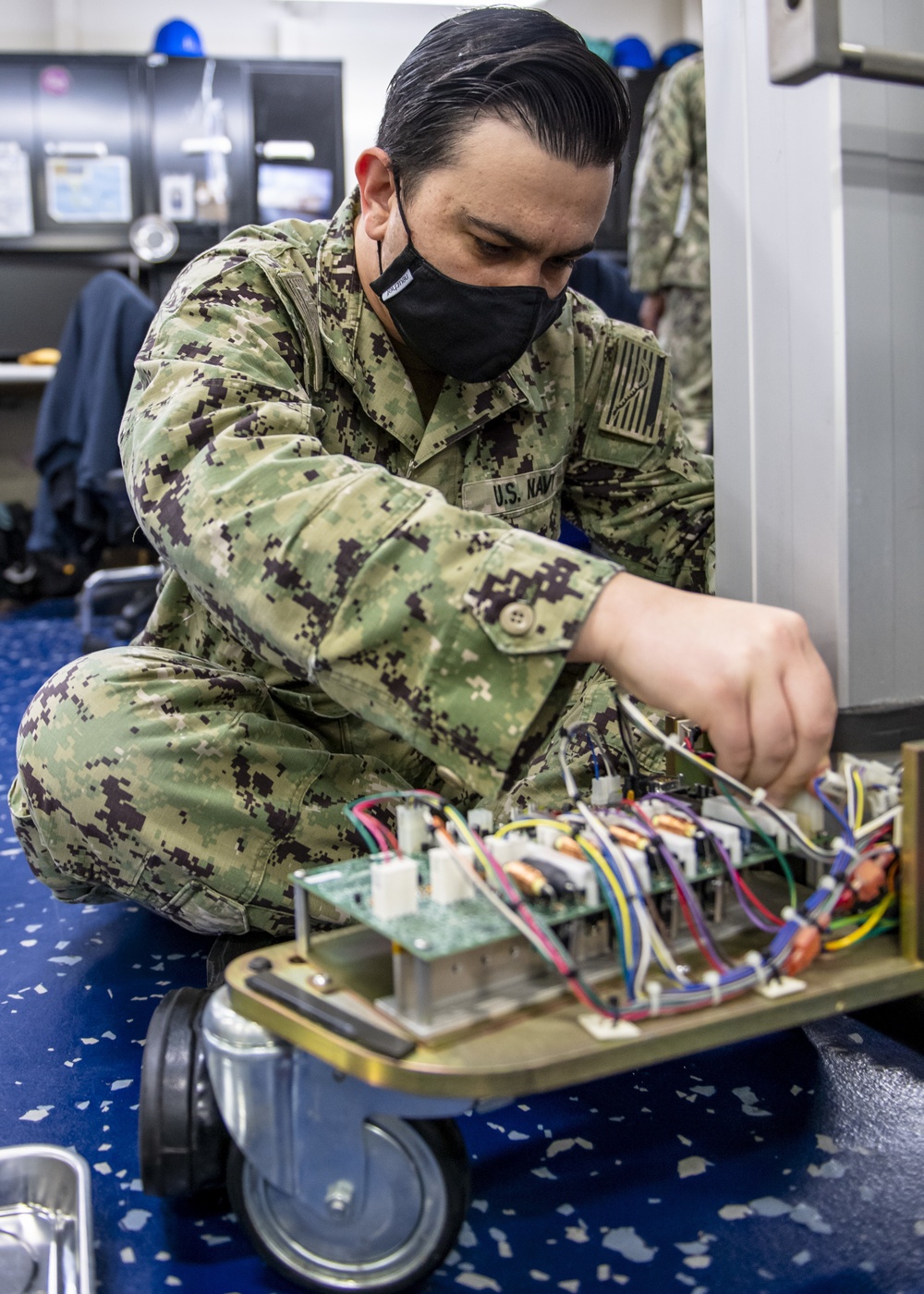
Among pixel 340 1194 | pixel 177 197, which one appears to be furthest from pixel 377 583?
pixel 177 197

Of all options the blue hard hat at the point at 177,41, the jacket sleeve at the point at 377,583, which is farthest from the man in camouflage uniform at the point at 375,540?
the blue hard hat at the point at 177,41

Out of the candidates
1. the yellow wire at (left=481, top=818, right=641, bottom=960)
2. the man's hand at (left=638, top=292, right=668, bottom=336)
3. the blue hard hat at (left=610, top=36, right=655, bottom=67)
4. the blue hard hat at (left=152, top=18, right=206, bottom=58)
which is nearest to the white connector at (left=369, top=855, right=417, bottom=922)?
the yellow wire at (left=481, top=818, right=641, bottom=960)

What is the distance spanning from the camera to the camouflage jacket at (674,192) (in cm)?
310

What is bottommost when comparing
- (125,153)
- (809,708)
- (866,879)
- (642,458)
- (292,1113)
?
(292,1113)

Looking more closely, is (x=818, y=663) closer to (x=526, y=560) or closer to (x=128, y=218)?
(x=526, y=560)

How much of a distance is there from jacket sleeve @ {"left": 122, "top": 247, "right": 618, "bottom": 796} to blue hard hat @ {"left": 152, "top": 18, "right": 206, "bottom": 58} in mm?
4531

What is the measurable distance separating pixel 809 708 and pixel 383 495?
0.32m

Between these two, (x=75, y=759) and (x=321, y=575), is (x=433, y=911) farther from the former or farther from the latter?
(x=75, y=759)

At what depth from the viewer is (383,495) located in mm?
783

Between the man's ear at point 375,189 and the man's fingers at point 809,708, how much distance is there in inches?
26.4

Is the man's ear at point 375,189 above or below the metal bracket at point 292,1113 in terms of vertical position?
above

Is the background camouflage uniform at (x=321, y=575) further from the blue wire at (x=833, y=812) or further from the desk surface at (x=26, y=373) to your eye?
the desk surface at (x=26, y=373)

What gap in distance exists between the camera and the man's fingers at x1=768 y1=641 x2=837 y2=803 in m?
0.71

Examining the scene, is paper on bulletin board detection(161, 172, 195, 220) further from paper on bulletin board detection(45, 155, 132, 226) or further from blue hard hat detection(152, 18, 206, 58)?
blue hard hat detection(152, 18, 206, 58)
